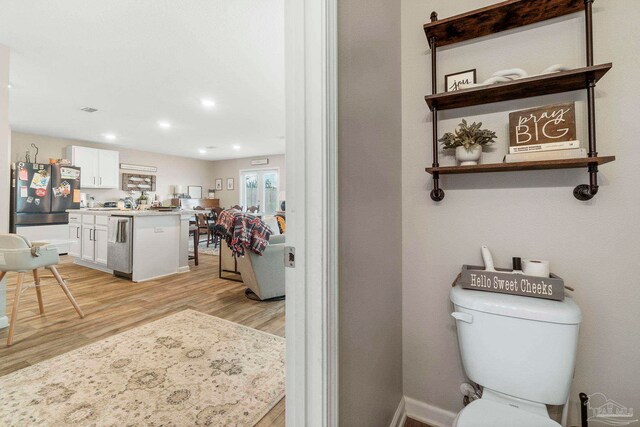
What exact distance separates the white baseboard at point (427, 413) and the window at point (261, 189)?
314 inches

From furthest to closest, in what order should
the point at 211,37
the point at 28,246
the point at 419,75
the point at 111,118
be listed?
the point at 111,118 < the point at 211,37 < the point at 28,246 < the point at 419,75

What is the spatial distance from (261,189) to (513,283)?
28.7 ft

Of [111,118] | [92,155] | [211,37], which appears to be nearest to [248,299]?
[211,37]

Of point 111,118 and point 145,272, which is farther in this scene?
point 111,118

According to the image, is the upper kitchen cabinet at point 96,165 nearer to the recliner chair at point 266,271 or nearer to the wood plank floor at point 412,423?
the recliner chair at point 266,271

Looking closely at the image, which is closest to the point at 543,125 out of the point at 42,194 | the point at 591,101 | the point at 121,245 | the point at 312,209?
the point at 591,101

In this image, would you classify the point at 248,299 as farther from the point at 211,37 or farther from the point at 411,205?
the point at 211,37

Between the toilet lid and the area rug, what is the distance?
1.01 metres

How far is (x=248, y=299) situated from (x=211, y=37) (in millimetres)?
2603

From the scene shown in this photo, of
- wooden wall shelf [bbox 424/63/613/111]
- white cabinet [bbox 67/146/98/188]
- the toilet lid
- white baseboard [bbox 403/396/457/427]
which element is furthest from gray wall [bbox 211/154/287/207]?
the toilet lid

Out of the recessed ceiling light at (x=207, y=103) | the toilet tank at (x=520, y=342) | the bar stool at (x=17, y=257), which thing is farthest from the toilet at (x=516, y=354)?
the recessed ceiling light at (x=207, y=103)

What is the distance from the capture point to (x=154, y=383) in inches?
65.2

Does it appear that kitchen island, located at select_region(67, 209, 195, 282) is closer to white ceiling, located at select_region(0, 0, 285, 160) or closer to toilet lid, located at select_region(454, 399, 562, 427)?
white ceiling, located at select_region(0, 0, 285, 160)

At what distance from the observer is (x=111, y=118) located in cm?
475
